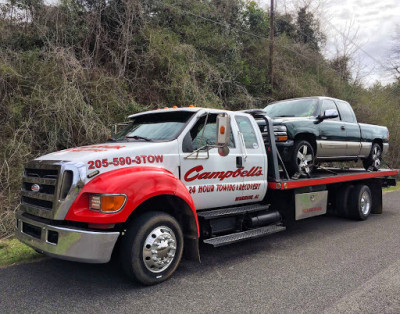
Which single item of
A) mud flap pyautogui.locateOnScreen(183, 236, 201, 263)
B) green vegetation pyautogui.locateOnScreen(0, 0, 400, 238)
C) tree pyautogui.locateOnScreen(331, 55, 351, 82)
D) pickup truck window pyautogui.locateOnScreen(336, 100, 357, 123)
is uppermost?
tree pyautogui.locateOnScreen(331, 55, 351, 82)

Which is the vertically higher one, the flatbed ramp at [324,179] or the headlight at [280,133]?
the headlight at [280,133]

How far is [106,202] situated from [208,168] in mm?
1603

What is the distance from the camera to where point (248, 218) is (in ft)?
17.1

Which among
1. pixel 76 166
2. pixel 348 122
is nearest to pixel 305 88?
pixel 348 122

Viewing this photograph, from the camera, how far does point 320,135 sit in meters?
6.88

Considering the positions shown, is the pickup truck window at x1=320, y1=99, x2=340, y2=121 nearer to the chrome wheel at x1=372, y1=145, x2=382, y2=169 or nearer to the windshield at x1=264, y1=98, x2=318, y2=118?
the windshield at x1=264, y1=98, x2=318, y2=118

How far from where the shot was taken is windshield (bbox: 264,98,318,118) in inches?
279

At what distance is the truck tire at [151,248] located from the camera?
3.61 meters

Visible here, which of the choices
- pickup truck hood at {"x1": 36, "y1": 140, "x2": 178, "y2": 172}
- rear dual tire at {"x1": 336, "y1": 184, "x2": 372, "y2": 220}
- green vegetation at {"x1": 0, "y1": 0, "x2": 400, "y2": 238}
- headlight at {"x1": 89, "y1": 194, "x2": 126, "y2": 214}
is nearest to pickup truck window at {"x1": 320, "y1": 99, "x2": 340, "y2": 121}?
rear dual tire at {"x1": 336, "y1": 184, "x2": 372, "y2": 220}

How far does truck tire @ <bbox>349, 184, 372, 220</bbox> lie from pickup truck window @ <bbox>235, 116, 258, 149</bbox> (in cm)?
349

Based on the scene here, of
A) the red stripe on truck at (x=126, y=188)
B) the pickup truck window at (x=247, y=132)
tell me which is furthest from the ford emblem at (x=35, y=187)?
the pickup truck window at (x=247, y=132)

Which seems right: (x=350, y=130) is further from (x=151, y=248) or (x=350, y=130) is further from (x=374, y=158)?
(x=151, y=248)

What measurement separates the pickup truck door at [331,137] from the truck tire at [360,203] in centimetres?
90

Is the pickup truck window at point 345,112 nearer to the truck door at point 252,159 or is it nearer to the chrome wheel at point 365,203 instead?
the chrome wheel at point 365,203
